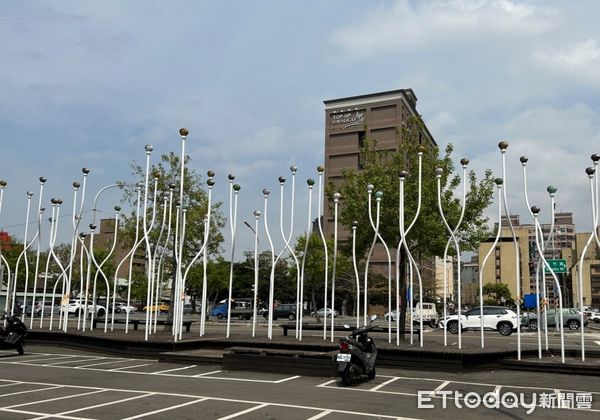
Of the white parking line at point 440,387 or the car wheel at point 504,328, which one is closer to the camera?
the white parking line at point 440,387

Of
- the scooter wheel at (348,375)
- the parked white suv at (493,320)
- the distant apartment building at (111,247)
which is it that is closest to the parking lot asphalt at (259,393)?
the scooter wheel at (348,375)

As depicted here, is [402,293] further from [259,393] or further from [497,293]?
[497,293]

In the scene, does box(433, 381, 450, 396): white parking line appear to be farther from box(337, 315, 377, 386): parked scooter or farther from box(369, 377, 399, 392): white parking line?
box(337, 315, 377, 386): parked scooter

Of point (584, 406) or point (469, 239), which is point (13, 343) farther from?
point (469, 239)

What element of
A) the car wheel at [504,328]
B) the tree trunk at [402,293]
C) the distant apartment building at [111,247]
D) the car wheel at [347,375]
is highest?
the distant apartment building at [111,247]

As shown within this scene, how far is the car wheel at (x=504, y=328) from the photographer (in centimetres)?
2614

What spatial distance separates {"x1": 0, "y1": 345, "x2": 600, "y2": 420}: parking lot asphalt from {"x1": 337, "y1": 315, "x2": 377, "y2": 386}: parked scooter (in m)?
0.22

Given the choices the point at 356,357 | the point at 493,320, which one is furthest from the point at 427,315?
the point at 356,357

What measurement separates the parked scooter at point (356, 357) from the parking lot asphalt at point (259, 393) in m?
0.22

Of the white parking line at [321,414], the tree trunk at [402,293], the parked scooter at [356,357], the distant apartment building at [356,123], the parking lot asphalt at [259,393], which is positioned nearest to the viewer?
the white parking line at [321,414]

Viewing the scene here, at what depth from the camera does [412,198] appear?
17.3 metres

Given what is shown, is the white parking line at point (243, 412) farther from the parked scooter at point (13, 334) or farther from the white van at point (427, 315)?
the white van at point (427, 315)

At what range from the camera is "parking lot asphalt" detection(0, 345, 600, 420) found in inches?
308

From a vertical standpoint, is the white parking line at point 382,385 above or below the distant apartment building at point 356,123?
below
